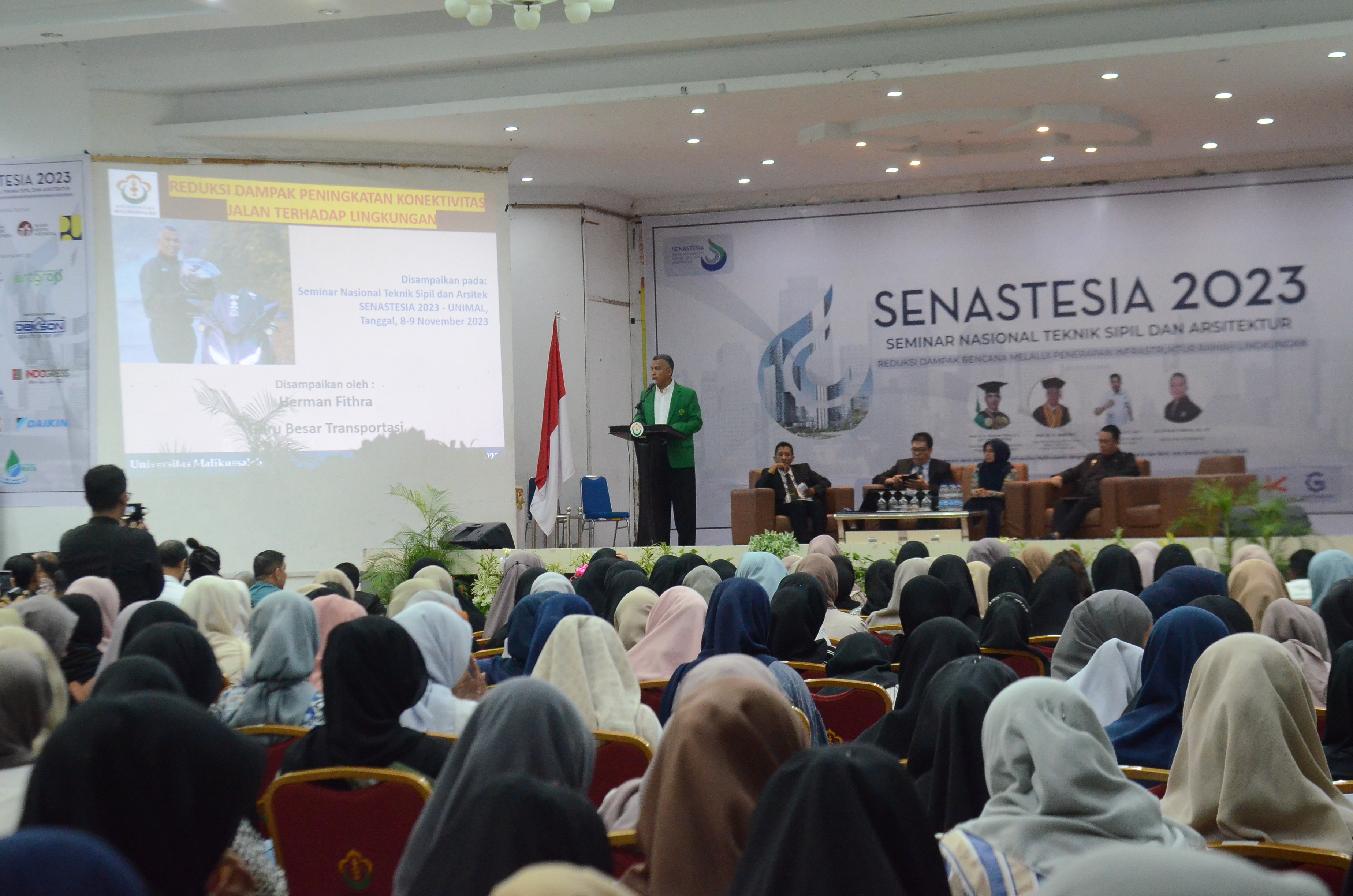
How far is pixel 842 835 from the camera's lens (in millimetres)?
1481

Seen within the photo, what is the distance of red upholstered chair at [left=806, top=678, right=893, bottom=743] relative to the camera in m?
3.55

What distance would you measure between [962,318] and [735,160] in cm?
290

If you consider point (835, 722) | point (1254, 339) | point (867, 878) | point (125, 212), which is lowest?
point (835, 722)

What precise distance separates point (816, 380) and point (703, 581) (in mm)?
7443

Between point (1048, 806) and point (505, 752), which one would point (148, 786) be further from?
point (1048, 806)

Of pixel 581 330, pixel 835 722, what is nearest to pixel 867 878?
pixel 835 722

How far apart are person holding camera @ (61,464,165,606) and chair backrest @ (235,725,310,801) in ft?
6.11

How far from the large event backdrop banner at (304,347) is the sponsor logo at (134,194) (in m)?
0.01

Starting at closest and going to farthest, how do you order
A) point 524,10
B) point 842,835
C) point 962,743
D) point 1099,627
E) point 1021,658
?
point 842,835 < point 962,743 < point 1099,627 < point 1021,658 < point 524,10

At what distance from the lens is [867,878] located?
4.77 feet

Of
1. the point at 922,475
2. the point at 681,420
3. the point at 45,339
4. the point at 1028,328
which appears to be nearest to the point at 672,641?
the point at 681,420

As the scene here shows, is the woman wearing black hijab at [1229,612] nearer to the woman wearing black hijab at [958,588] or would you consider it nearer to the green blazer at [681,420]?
the woman wearing black hijab at [958,588]

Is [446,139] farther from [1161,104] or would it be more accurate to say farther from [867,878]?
[867,878]

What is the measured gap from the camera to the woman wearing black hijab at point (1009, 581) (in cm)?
582
